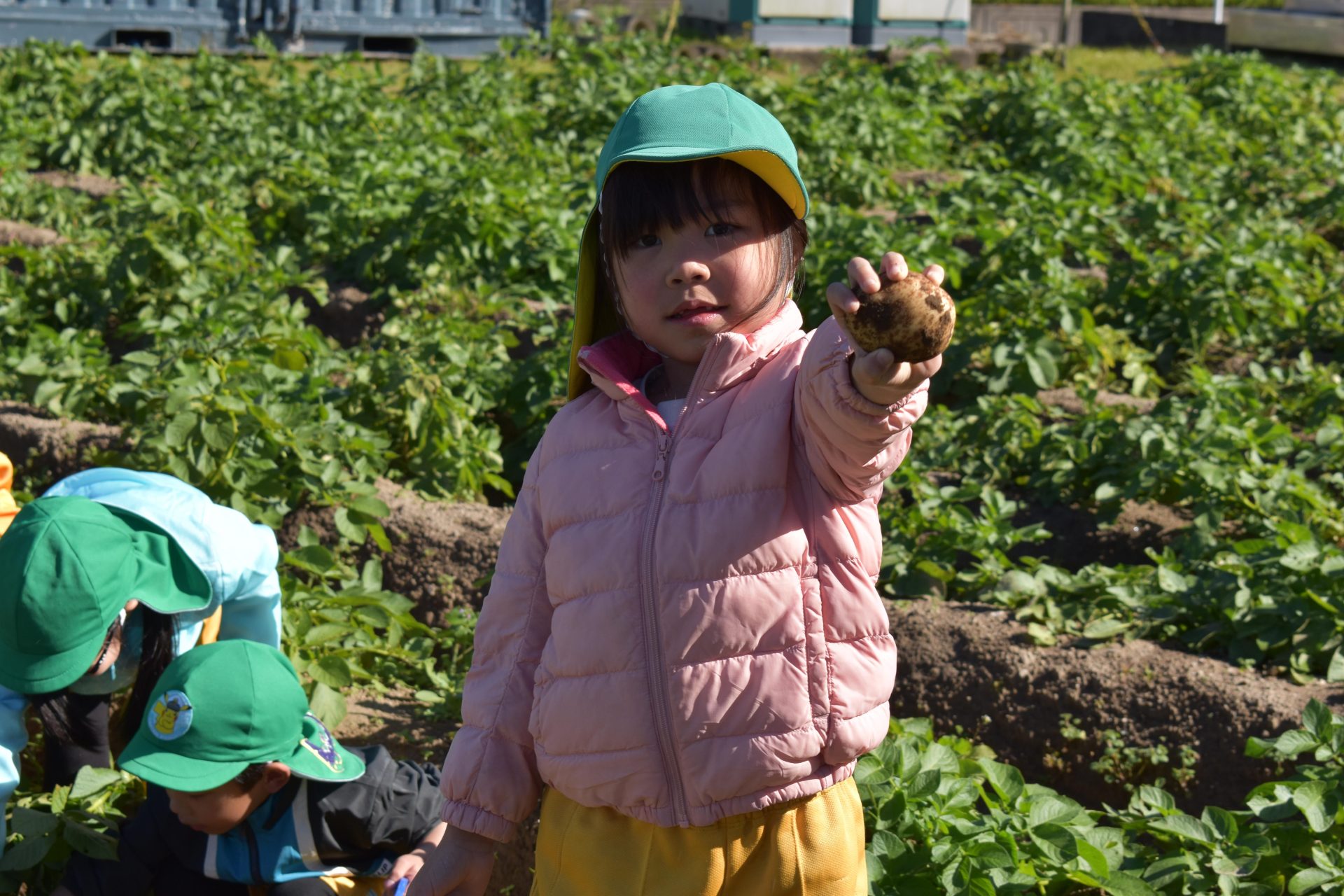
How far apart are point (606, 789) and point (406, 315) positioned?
382cm

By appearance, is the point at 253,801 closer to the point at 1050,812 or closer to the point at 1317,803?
the point at 1050,812

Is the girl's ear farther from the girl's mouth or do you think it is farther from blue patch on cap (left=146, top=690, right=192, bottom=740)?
the girl's mouth

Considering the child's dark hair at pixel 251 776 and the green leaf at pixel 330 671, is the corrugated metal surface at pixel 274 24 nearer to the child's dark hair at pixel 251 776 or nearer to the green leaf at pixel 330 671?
the green leaf at pixel 330 671

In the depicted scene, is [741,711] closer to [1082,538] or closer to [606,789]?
[606,789]

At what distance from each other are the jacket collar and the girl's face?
3 centimetres

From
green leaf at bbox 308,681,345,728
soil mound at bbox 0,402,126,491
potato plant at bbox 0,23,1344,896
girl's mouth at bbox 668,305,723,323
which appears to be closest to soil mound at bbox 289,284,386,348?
potato plant at bbox 0,23,1344,896

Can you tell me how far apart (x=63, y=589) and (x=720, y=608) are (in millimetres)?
1293

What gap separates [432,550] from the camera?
12.0 feet

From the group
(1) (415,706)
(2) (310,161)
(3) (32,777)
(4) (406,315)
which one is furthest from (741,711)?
(2) (310,161)

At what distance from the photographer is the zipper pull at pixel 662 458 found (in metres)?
1.65

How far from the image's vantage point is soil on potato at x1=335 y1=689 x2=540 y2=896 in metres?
2.81

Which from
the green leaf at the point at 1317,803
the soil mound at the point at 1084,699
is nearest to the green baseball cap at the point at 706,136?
the green leaf at the point at 1317,803

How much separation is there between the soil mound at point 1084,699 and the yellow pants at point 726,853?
1503 mm

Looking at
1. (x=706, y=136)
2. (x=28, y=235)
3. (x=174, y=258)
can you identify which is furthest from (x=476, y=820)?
(x=28, y=235)
